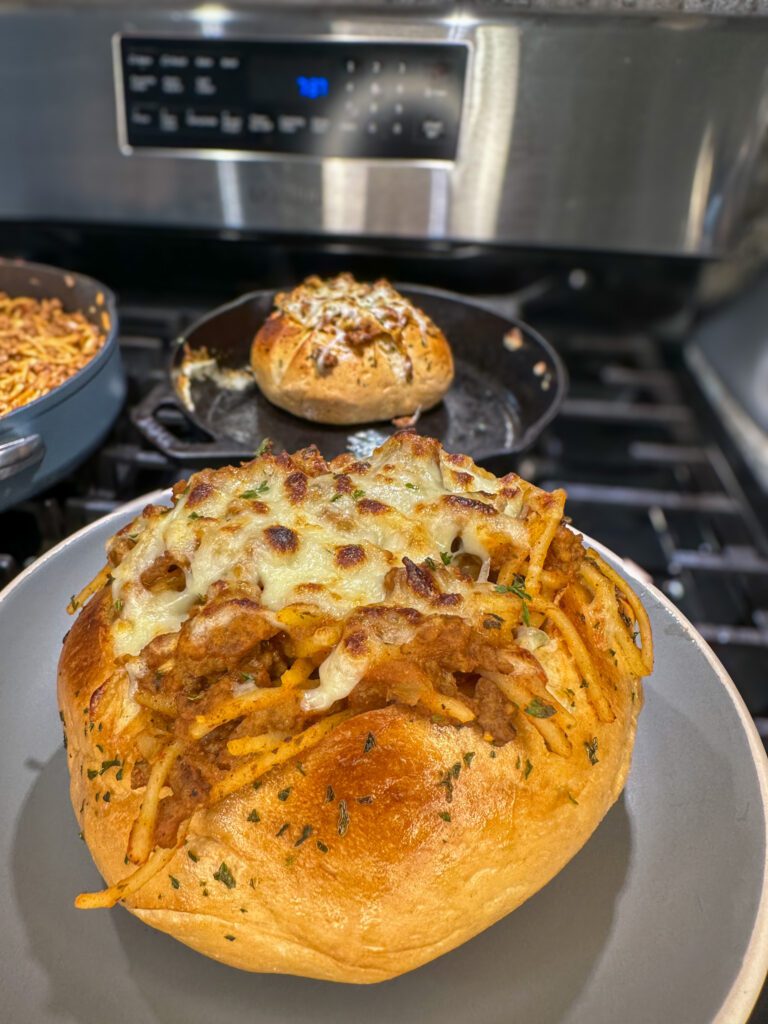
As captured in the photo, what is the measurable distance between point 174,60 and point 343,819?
1.91 m

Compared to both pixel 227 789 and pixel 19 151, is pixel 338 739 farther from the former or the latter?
pixel 19 151

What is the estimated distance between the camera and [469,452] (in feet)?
5.90

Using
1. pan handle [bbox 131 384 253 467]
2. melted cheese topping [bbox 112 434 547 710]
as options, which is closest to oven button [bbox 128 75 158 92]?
pan handle [bbox 131 384 253 467]

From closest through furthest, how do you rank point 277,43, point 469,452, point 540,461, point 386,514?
point 386,514, point 469,452, point 277,43, point 540,461

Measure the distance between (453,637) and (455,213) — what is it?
1624 mm

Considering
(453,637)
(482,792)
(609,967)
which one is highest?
(453,637)

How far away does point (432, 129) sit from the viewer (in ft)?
6.56

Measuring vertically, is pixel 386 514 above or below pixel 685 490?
above

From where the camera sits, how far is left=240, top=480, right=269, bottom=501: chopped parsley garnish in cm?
100

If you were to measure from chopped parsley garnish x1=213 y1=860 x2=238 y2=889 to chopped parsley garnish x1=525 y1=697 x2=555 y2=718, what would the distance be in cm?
35

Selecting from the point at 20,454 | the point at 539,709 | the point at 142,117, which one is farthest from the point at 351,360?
the point at 539,709

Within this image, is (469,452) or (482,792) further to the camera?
(469,452)

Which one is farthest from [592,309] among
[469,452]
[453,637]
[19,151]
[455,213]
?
[453,637]

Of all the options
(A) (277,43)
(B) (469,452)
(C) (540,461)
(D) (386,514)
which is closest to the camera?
(D) (386,514)
